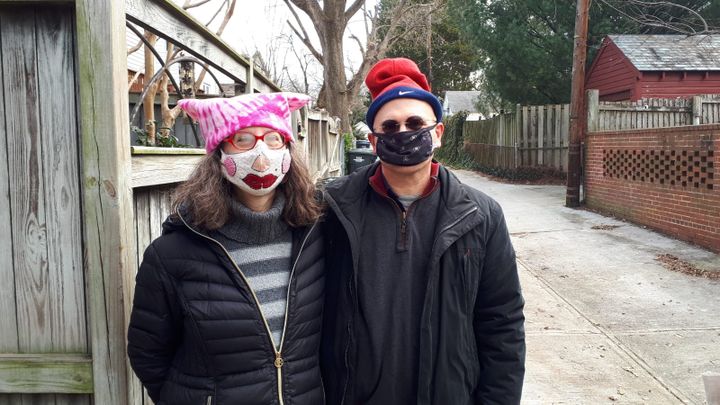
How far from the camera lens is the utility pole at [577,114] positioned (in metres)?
12.5

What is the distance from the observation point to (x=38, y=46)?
6.95 feet

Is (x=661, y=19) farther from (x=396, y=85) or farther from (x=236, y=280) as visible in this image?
(x=236, y=280)

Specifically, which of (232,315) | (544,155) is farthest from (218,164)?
(544,155)

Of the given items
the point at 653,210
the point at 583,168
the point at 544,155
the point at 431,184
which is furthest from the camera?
the point at 544,155

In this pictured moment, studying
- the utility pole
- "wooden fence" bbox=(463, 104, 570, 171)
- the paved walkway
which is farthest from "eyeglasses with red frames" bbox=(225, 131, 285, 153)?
"wooden fence" bbox=(463, 104, 570, 171)

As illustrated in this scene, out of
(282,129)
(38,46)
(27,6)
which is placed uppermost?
(27,6)

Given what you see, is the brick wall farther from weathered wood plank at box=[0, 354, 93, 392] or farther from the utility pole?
weathered wood plank at box=[0, 354, 93, 392]

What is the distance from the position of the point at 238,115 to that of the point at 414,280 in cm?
80

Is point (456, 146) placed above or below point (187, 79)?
below

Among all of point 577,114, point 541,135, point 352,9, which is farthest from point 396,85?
point 352,9

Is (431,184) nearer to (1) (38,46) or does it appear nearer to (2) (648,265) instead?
(1) (38,46)

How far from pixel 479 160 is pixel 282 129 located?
75.5 ft

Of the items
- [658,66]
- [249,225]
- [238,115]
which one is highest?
[658,66]

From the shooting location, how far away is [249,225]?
2.06 metres
